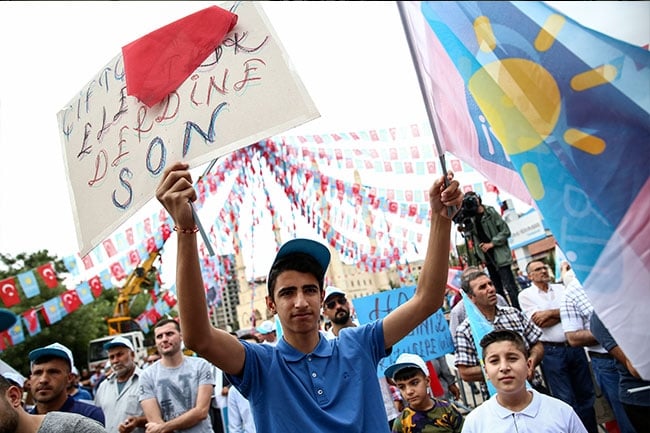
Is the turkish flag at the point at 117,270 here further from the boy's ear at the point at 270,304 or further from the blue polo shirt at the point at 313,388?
the blue polo shirt at the point at 313,388

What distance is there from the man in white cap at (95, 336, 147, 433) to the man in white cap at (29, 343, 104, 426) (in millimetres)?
473

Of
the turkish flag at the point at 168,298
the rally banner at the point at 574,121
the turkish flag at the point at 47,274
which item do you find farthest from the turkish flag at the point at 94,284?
the rally banner at the point at 574,121

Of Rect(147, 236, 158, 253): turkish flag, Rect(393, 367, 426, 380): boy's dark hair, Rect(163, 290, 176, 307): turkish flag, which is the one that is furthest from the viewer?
Rect(163, 290, 176, 307): turkish flag

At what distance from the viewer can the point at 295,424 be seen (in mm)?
1806

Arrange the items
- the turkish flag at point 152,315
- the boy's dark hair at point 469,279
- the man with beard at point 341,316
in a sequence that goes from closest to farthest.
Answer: the boy's dark hair at point 469,279, the man with beard at point 341,316, the turkish flag at point 152,315

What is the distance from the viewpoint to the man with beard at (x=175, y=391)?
4.15 m

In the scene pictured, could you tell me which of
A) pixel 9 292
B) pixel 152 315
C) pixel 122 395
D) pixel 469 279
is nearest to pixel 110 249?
pixel 9 292

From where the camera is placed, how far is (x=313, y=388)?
74.5 inches

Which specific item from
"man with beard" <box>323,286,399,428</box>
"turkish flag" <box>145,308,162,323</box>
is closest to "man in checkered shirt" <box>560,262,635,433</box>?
"man with beard" <box>323,286,399,428</box>

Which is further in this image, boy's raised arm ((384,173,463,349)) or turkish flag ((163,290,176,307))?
turkish flag ((163,290,176,307))

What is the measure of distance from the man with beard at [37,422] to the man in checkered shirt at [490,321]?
115 inches

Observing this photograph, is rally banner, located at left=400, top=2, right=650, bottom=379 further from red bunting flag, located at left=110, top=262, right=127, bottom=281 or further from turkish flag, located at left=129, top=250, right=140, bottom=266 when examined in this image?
red bunting flag, located at left=110, top=262, right=127, bottom=281

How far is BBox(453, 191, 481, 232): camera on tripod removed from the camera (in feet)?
18.1

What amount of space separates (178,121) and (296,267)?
720 millimetres
